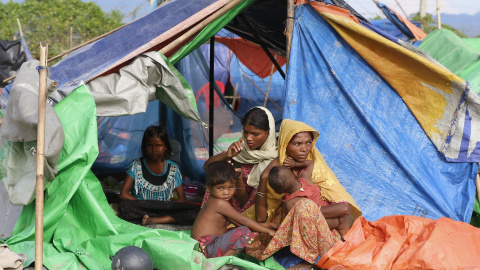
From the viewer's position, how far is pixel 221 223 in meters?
3.79

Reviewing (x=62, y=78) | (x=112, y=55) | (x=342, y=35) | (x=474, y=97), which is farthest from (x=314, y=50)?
(x=62, y=78)

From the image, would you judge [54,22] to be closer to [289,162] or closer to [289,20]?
[289,20]

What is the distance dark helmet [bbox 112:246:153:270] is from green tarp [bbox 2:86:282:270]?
0.25 m

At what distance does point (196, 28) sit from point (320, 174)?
4.48 feet

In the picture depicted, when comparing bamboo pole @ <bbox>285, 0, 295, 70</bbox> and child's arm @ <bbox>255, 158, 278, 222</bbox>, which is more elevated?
bamboo pole @ <bbox>285, 0, 295, 70</bbox>

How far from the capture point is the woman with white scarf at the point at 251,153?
Result: 4.04 meters

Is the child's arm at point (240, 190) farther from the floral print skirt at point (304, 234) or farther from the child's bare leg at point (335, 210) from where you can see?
the child's bare leg at point (335, 210)

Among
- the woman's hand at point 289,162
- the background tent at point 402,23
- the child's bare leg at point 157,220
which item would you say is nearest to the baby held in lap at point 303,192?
the woman's hand at point 289,162

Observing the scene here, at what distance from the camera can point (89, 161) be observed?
3.72 m

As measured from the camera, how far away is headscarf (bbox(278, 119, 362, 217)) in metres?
3.79

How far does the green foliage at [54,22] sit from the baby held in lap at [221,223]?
1215 cm

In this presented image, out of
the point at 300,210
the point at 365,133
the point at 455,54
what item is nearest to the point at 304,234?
the point at 300,210

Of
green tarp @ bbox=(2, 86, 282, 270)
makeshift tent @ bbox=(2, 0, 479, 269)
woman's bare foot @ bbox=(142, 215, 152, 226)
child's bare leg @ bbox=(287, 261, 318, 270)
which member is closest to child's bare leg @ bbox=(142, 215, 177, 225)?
woman's bare foot @ bbox=(142, 215, 152, 226)

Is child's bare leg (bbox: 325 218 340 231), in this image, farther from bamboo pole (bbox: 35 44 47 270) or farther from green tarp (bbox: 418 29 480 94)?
green tarp (bbox: 418 29 480 94)
